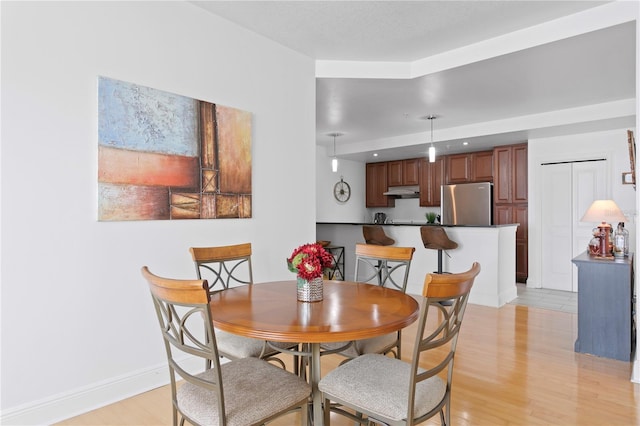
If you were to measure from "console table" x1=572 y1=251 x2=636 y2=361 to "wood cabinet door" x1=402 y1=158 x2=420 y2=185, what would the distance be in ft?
13.8

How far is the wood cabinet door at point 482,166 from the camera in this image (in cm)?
627

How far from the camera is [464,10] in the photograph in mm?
2668

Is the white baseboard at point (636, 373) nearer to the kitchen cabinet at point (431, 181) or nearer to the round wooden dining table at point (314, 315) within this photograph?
the round wooden dining table at point (314, 315)

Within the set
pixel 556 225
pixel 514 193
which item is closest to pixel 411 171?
pixel 514 193

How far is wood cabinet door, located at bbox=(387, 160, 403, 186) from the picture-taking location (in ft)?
24.3

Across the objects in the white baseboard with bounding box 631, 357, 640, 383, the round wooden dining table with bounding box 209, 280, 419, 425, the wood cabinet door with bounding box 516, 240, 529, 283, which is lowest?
the white baseboard with bounding box 631, 357, 640, 383

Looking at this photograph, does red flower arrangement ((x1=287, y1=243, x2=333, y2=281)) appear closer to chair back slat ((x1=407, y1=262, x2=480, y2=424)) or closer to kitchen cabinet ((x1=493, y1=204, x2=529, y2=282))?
chair back slat ((x1=407, y1=262, x2=480, y2=424))

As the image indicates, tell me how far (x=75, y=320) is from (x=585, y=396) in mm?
3010

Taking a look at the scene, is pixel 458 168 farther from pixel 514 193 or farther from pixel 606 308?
pixel 606 308

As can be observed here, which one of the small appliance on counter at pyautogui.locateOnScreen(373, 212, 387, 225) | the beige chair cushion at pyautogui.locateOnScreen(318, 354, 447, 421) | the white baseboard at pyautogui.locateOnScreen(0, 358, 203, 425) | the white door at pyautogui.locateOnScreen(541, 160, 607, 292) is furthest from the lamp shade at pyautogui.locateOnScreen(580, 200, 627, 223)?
the small appliance on counter at pyautogui.locateOnScreen(373, 212, 387, 225)

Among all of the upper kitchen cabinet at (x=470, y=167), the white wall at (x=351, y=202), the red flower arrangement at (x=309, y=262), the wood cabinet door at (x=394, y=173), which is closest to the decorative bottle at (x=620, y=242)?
the red flower arrangement at (x=309, y=262)

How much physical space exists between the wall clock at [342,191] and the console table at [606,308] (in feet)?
15.1

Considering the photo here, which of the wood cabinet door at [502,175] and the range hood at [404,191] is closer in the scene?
the wood cabinet door at [502,175]

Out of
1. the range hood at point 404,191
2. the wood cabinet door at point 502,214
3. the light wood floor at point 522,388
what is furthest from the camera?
the range hood at point 404,191
